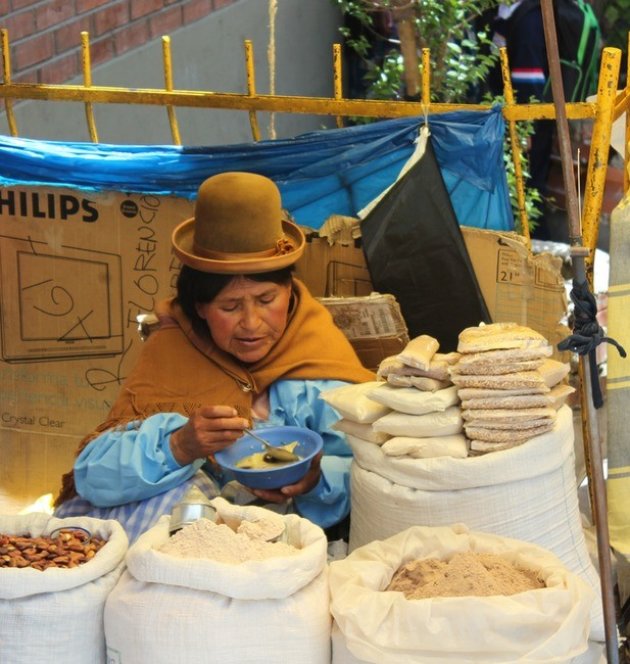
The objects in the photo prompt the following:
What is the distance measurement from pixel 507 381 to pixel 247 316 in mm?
797

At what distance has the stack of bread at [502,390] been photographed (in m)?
2.45

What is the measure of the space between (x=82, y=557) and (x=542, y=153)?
4.86 m

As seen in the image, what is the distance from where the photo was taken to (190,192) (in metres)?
3.59

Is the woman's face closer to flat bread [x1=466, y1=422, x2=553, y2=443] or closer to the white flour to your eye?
flat bread [x1=466, y1=422, x2=553, y2=443]

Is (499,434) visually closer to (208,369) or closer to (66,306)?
(208,369)

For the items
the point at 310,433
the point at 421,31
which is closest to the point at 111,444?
the point at 310,433

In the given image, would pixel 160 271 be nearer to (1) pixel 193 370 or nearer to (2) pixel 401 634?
(1) pixel 193 370

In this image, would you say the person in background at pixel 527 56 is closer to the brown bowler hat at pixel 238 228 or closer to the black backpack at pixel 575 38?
the black backpack at pixel 575 38

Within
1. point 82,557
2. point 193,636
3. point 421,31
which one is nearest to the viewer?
point 193,636

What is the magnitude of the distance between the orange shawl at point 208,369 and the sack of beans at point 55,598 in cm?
83

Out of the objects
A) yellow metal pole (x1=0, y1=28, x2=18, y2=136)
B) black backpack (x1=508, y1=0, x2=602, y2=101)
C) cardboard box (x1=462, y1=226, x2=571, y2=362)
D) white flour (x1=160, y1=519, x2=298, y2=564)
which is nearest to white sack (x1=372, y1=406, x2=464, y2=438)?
white flour (x1=160, y1=519, x2=298, y2=564)

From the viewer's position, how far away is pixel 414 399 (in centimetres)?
250

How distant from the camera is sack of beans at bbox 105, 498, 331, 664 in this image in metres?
1.98

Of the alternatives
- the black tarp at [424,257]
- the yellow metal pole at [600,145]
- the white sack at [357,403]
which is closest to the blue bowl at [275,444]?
the white sack at [357,403]
